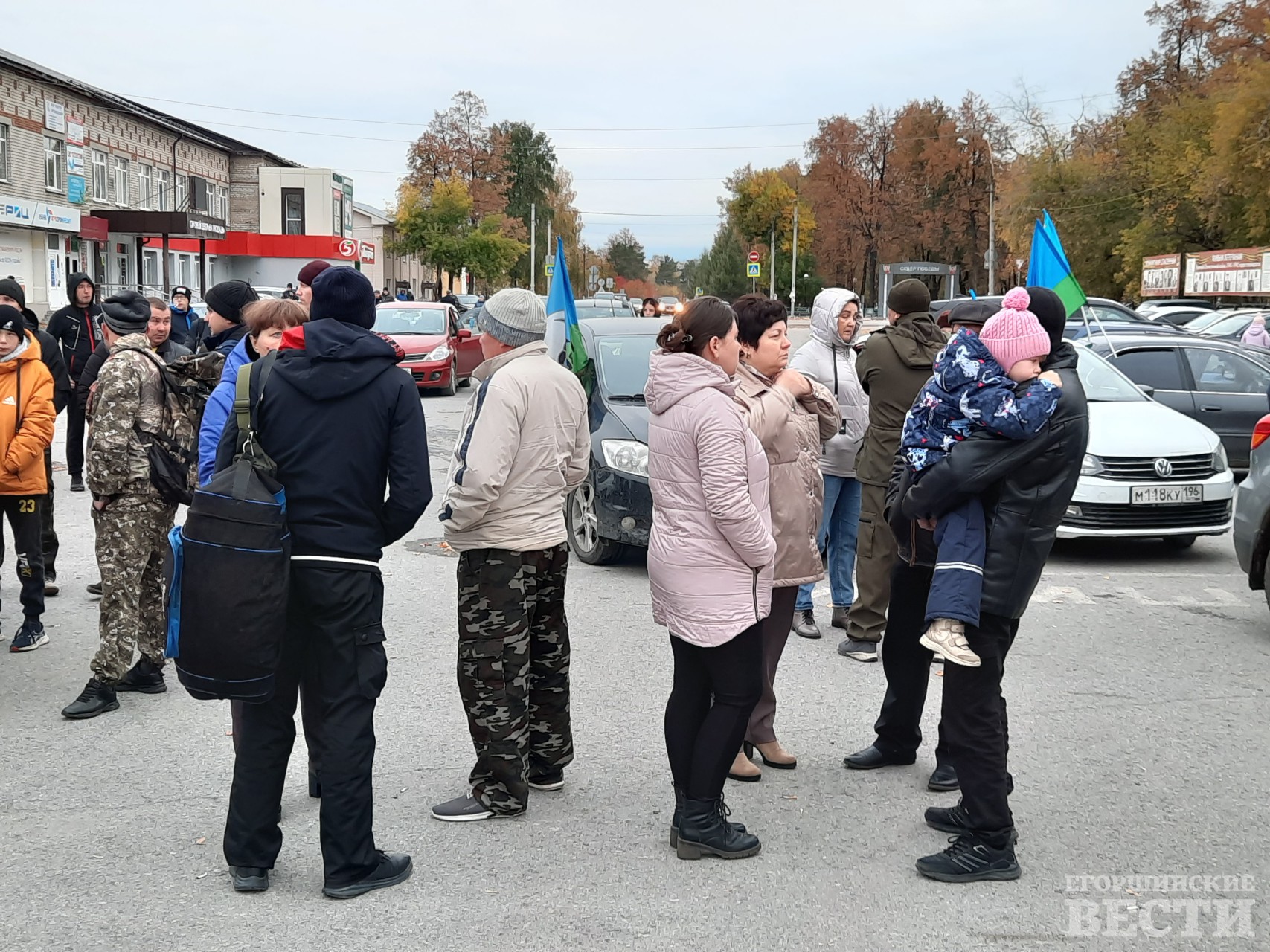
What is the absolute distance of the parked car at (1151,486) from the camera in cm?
948

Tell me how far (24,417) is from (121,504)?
0.93 m

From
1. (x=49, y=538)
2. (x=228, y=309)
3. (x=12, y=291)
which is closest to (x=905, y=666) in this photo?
(x=228, y=309)

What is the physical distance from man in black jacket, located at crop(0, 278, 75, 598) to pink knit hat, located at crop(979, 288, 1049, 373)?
5.02m

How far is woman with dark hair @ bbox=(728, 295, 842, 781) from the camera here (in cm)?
523

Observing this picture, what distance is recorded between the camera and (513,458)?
449 centimetres

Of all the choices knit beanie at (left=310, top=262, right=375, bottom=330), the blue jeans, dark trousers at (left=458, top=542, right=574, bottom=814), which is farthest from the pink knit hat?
the blue jeans

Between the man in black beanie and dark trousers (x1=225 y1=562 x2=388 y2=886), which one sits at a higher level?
the man in black beanie

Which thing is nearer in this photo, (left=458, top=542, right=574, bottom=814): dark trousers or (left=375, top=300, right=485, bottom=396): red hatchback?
(left=458, top=542, right=574, bottom=814): dark trousers

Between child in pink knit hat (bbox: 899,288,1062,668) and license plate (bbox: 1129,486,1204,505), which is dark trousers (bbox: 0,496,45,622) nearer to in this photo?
child in pink knit hat (bbox: 899,288,1062,668)

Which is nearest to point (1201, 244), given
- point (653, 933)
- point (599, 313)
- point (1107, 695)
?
point (599, 313)

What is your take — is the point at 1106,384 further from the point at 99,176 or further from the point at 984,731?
the point at 99,176

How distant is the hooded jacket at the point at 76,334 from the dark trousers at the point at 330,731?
9.04 meters

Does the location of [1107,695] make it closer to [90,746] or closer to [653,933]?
[653,933]

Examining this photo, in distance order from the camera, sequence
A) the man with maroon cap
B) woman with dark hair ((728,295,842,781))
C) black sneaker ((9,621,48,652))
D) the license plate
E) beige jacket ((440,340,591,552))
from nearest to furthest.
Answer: beige jacket ((440,340,591,552)) → woman with dark hair ((728,295,842,781)) → the man with maroon cap → black sneaker ((9,621,48,652)) → the license plate
